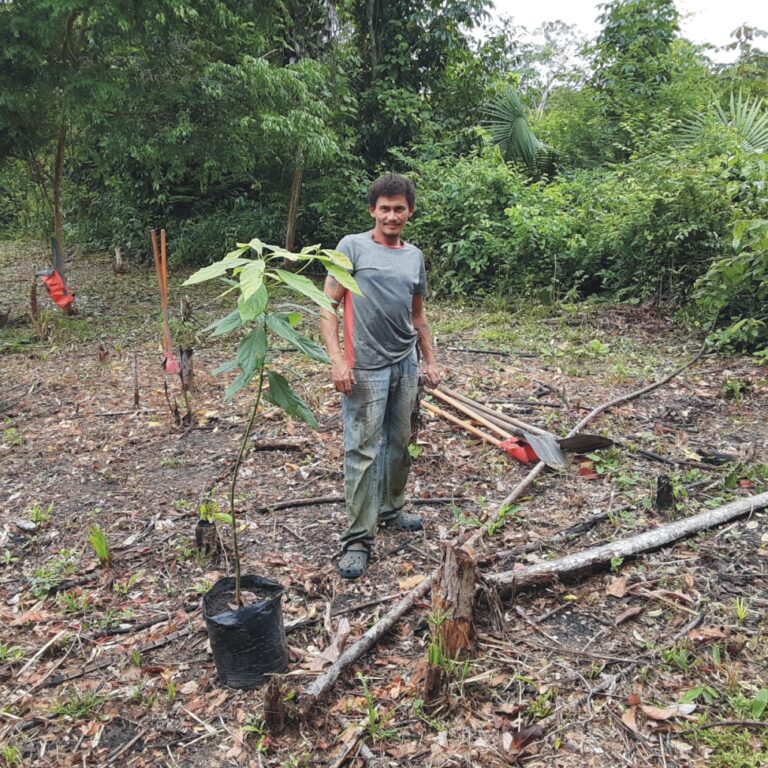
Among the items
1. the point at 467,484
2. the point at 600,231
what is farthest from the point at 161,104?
the point at 467,484

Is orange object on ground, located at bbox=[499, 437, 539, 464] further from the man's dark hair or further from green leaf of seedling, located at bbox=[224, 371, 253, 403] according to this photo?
green leaf of seedling, located at bbox=[224, 371, 253, 403]

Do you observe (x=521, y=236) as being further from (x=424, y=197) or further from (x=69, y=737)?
(x=69, y=737)

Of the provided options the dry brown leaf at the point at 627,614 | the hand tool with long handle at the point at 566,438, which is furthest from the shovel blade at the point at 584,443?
the dry brown leaf at the point at 627,614

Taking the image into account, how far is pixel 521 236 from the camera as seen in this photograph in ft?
26.8

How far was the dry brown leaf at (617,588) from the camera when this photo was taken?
248 cm

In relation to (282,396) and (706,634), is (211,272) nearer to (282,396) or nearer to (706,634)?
(282,396)

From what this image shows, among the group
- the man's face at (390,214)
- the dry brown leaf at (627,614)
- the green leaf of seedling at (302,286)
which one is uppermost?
the man's face at (390,214)

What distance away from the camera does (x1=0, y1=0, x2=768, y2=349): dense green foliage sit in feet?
21.3

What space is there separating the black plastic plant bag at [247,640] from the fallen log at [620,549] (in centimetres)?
79

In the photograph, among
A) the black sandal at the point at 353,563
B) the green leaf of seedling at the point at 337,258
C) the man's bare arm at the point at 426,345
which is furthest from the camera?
the man's bare arm at the point at 426,345

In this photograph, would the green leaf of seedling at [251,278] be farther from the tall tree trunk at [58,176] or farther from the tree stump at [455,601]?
the tall tree trunk at [58,176]

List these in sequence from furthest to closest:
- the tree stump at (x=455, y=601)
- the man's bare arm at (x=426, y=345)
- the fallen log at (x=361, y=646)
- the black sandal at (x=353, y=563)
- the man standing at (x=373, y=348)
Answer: the man's bare arm at (x=426, y=345)
the black sandal at (x=353, y=563)
the man standing at (x=373, y=348)
the tree stump at (x=455, y=601)
the fallen log at (x=361, y=646)

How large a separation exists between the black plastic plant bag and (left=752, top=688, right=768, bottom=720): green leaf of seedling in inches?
58.8

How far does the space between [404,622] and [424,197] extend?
26.3 ft
